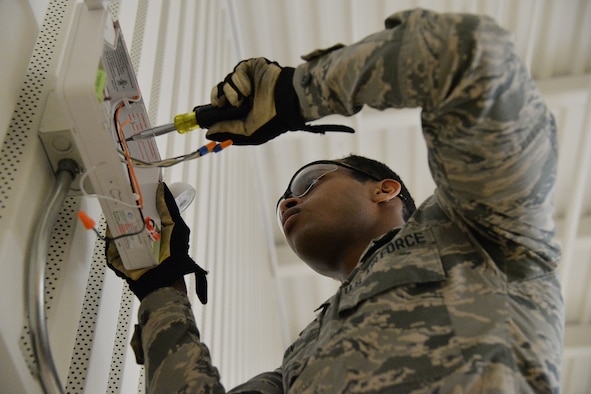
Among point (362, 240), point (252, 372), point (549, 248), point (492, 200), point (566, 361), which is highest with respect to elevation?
point (492, 200)

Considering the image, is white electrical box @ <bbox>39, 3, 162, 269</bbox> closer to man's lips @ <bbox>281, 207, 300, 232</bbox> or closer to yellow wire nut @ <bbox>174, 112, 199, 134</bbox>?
yellow wire nut @ <bbox>174, 112, 199, 134</bbox>

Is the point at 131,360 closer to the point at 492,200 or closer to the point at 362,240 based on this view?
the point at 362,240

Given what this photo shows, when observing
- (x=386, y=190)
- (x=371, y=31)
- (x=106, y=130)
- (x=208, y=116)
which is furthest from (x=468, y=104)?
(x=371, y=31)

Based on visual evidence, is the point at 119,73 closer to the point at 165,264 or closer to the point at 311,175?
the point at 165,264

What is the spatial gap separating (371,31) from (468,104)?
3807 millimetres

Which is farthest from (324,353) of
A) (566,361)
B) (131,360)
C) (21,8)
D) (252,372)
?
(566,361)

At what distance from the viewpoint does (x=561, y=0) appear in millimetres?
4695

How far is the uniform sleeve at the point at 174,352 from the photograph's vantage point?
56.7 inches

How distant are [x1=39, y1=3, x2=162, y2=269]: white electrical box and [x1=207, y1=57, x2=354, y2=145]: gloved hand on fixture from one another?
21 centimetres

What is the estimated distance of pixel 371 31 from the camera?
16.0ft

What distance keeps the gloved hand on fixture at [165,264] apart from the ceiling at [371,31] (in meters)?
2.18

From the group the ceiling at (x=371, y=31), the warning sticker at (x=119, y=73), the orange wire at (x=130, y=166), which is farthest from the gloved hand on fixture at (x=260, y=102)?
the ceiling at (x=371, y=31)

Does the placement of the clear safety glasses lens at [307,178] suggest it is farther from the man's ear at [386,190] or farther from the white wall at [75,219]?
the white wall at [75,219]

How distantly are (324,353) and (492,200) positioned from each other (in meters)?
0.42
